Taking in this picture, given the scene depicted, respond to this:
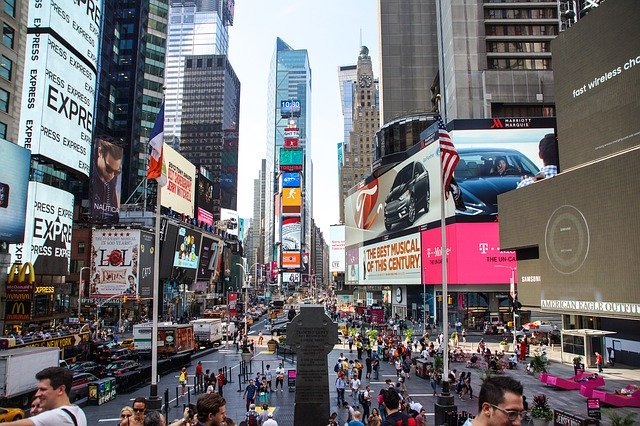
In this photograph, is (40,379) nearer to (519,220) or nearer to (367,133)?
(519,220)

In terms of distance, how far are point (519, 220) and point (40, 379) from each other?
146 feet

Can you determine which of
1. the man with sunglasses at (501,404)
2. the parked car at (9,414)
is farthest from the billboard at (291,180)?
the man with sunglasses at (501,404)

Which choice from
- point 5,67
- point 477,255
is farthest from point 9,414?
point 477,255

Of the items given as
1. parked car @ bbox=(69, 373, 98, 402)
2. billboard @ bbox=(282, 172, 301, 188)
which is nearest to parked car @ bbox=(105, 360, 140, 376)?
parked car @ bbox=(69, 373, 98, 402)

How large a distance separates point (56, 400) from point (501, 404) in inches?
158

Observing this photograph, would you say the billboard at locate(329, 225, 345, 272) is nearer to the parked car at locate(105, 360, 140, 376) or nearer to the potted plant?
the parked car at locate(105, 360, 140, 376)

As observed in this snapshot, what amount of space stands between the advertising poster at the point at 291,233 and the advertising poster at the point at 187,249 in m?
81.8

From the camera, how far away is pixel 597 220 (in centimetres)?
3350

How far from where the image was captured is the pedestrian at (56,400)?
4.36 meters

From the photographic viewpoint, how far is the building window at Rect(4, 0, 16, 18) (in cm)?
4300

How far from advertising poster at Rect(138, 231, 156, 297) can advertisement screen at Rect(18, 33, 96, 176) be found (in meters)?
10.4

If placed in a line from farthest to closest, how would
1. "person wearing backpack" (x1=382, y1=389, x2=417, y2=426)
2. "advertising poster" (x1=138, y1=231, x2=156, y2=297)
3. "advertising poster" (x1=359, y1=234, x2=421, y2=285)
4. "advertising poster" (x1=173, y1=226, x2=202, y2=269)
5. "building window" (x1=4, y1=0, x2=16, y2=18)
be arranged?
1. "advertising poster" (x1=359, y1=234, x2=421, y2=285)
2. "advertising poster" (x1=173, y1=226, x2=202, y2=269)
3. "advertising poster" (x1=138, y1=231, x2=156, y2=297)
4. "building window" (x1=4, y1=0, x2=16, y2=18)
5. "person wearing backpack" (x1=382, y1=389, x2=417, y2=426)

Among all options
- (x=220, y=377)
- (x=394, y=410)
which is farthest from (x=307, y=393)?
(x=394, y=410)

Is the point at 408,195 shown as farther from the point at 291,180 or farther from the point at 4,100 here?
the point at 291,180
